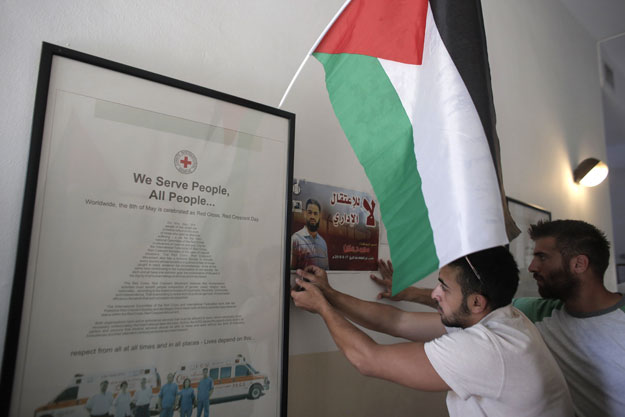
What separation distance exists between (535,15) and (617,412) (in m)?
2.26

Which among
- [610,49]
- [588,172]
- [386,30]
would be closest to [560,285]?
[386,30]

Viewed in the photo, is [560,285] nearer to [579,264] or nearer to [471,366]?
[579,264]

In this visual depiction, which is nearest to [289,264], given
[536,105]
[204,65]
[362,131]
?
[362,131]

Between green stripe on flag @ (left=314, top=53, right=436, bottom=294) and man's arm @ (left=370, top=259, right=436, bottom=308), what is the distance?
0.41 m

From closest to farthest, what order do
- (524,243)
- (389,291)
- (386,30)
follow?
1. (386,30)
2. (389,291)
3. (524,243)

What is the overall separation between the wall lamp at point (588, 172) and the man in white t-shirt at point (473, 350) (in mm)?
2073

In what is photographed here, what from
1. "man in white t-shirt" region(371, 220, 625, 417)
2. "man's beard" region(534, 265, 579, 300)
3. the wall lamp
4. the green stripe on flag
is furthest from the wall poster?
the wall lamp

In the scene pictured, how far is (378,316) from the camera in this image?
1.16 meters

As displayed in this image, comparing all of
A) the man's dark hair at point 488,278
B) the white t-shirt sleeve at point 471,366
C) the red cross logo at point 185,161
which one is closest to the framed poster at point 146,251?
the red cross logo at point 185,161

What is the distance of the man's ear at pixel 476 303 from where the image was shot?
1.01 m

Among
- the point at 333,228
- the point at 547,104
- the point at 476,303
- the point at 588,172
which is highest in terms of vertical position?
the point at 547,104

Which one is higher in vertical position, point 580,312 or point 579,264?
point 579,264

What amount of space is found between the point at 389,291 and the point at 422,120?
64 cm

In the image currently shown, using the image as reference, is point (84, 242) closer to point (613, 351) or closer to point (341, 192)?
point (341, 192)
